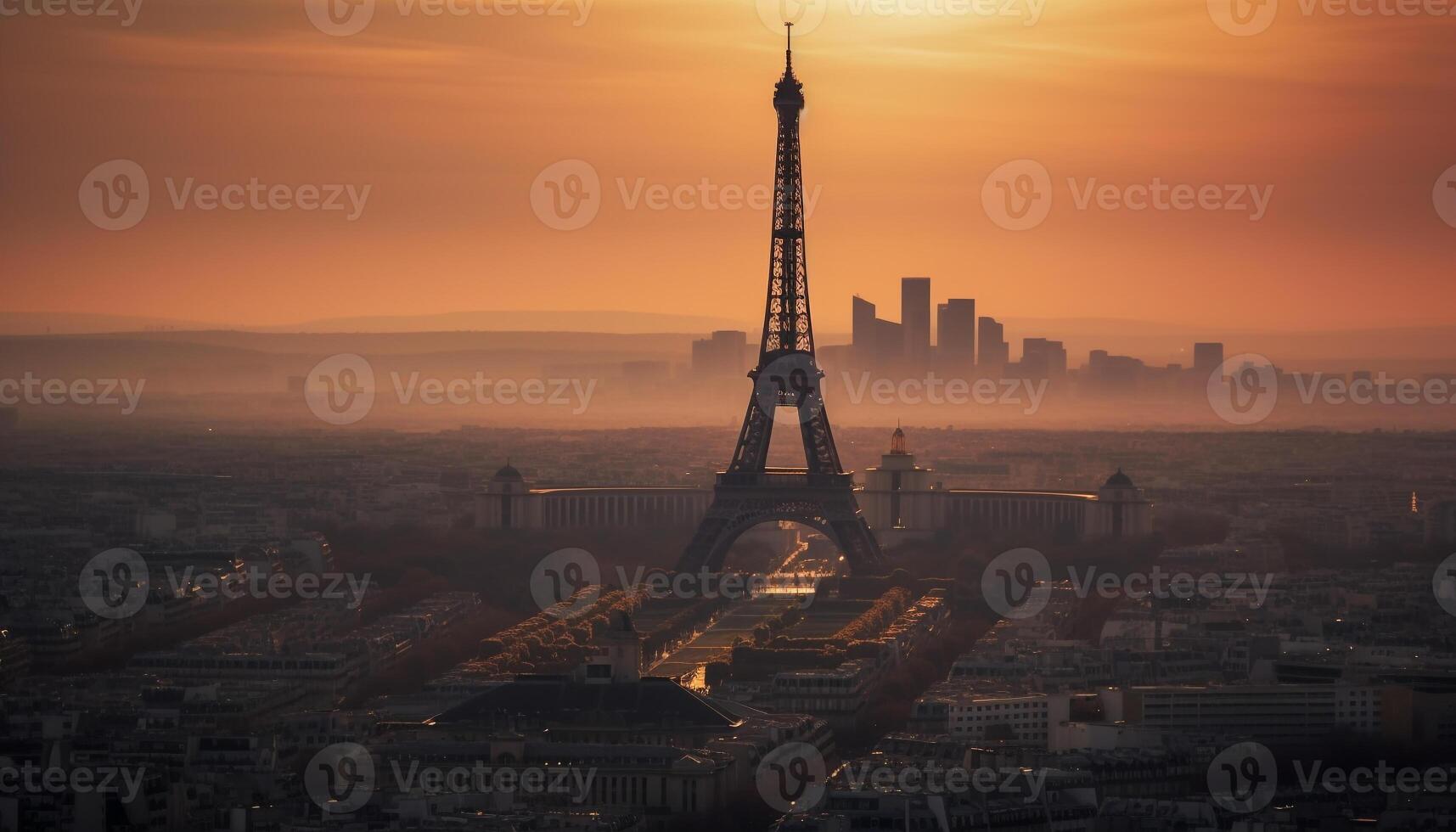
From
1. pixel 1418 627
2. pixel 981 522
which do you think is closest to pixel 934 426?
pixel 981 522

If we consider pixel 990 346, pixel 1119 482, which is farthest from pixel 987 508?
pixel 990 346

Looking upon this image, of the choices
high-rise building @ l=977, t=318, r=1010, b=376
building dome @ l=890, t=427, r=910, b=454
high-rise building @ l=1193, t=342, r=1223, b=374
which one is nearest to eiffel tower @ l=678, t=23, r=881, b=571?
building dome @ l=890, t=427, r=910, b=454

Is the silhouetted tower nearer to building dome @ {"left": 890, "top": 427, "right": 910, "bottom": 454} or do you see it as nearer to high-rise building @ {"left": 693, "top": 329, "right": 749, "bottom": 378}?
building dome @ {"left": 890, "top": 427, "right": 910, "bottom": 454}

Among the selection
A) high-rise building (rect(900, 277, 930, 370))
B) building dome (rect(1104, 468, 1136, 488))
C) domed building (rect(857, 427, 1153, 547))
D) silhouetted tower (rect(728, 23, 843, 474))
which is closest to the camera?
silhouetted tower (rect(728, 23, 843, 474))

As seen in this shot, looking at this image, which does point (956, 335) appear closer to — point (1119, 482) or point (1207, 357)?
point (1207, 357)

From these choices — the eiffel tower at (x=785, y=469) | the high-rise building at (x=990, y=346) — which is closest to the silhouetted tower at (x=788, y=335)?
the eiffel tower at (x=785, y=469)

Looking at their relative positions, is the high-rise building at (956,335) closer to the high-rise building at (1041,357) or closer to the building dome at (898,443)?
the high-rise building at (1041,357)

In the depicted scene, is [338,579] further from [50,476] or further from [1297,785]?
[50,476]
